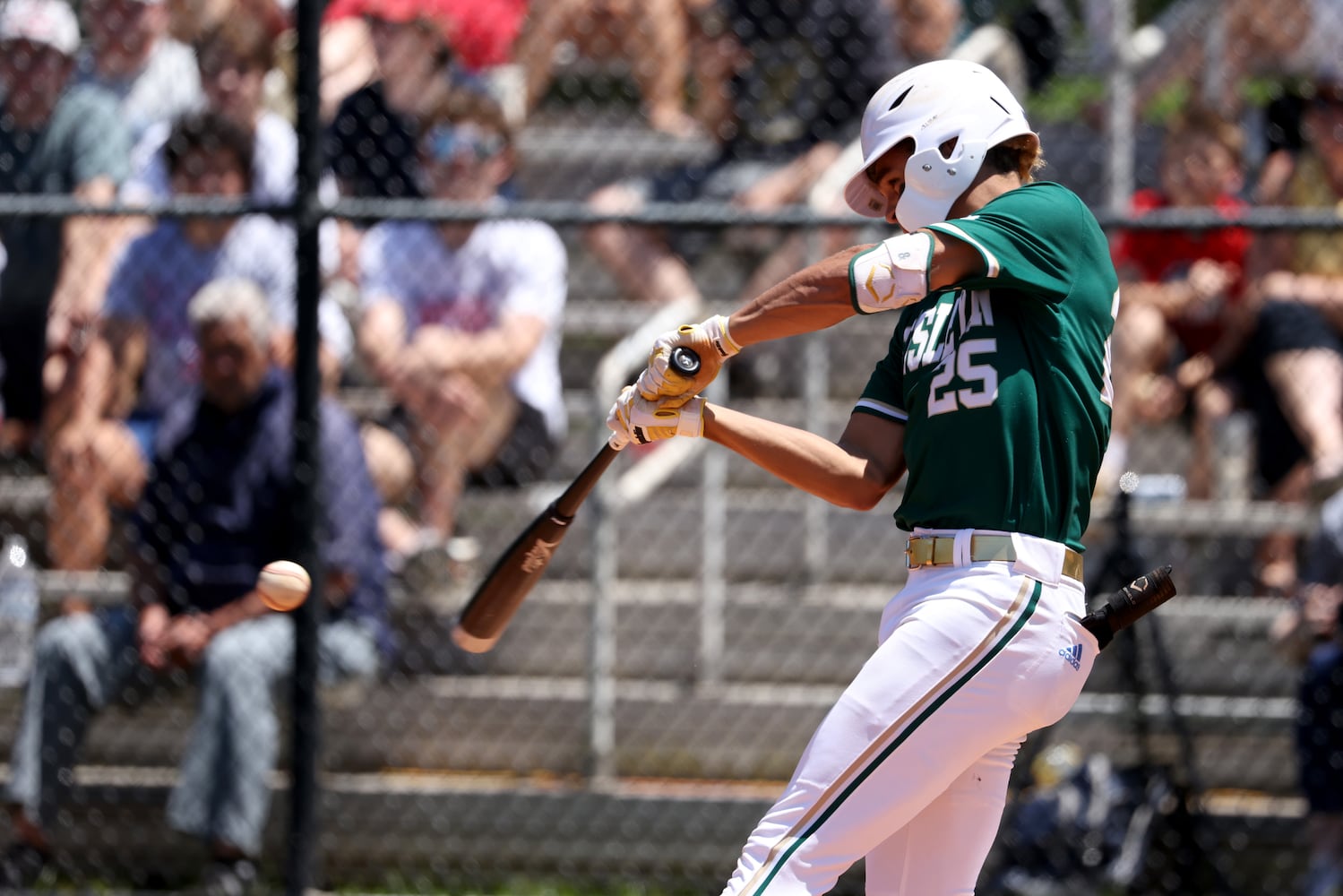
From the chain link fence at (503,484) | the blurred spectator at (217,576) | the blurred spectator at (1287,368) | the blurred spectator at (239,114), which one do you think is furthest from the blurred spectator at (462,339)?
the blurred spectator at (1287,368)

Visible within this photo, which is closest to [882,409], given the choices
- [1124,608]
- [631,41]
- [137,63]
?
[1124,608]

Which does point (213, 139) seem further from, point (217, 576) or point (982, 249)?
point (982, 249)

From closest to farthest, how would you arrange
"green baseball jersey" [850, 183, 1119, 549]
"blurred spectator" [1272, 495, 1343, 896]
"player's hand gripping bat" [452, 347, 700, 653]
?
"green baseball jersey" [850, 183, 1119, 549] → "player's hand gripping bat" [452, 347, 700, 653] → "blurred spectator" [1272, 495, 1343, 896]

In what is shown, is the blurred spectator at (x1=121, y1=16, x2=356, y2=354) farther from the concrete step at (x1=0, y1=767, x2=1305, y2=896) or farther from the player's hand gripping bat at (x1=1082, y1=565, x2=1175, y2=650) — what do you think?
the player's hand gripping bat at (x1=1082, y1=565, x2=1175, y2=650)

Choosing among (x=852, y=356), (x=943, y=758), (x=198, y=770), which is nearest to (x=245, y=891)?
(x=198, y=770)

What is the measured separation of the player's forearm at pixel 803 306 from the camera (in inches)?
113

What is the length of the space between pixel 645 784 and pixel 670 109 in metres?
2.71

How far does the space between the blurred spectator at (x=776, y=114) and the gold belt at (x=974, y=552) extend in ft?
9.23

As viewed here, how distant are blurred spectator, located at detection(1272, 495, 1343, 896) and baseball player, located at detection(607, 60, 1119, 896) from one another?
6.85 feet

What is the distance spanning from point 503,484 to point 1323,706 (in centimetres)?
268

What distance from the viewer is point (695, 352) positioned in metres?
2.96

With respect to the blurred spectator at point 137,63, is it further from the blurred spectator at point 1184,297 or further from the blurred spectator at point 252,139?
the blurred spectator at point 1184,297

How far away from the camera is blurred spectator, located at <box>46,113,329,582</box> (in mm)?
5422

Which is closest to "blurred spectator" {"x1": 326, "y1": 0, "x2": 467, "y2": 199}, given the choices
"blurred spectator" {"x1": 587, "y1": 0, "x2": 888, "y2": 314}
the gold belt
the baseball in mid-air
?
"blurred spectator" {"x1": 587, "y1": 0, "x2": 888, "y2": 314}
